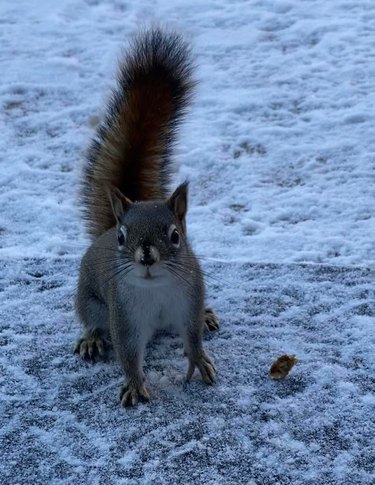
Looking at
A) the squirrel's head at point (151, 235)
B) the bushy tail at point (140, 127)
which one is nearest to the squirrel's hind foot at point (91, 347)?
the bushy tail at point (140, 127)

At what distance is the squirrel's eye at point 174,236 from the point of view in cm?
192

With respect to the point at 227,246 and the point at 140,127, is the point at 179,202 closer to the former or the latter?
the point at 140,127

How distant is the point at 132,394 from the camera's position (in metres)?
2.09

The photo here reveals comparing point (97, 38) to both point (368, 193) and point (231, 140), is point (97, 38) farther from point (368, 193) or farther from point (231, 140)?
point (368, 193)

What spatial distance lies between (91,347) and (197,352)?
347mm

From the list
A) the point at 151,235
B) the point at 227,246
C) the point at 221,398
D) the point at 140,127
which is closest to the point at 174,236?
the point at 151,235

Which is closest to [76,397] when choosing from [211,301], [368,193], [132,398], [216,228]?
[132,398]

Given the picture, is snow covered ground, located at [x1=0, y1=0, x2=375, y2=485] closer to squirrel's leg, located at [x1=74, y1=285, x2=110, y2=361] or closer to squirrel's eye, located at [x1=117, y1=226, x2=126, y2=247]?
squirrel's leg, located at [x1=74, y1=285, x2=110, y2=361]

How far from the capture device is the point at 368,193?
3.24 meters

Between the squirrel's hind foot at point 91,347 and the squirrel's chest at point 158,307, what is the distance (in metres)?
0.31

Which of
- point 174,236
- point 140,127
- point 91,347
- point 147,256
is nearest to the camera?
point 147,256

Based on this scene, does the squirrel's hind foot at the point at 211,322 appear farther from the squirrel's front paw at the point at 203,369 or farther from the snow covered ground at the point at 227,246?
the squirrel's front paw at the point at 203,369

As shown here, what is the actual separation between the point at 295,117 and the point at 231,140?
0.39m

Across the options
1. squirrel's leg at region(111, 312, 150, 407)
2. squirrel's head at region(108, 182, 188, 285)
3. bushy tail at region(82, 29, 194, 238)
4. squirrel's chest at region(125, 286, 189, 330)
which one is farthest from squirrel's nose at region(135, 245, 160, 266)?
bushy tail at region(82, 29, 194, 238)
